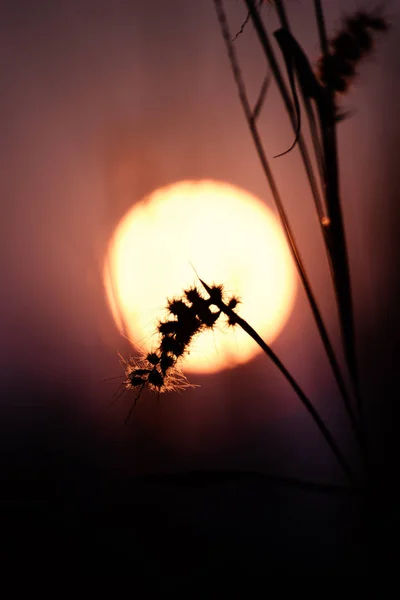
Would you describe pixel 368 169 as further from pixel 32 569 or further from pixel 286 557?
pixel 32 569

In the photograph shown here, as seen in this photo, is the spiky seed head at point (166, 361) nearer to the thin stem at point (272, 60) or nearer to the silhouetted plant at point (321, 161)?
the silhouetted plant at point (321, 161)

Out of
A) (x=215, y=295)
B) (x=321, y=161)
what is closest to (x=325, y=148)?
(x=321, y=161)

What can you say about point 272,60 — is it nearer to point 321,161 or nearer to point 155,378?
point 321,161

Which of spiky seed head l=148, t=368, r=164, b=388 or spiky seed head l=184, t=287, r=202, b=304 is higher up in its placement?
spiky seed head l=184, t=287, r=202, b=304

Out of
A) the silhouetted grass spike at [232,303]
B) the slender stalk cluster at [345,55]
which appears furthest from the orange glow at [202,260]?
the slender stalk cluster at [345,55]

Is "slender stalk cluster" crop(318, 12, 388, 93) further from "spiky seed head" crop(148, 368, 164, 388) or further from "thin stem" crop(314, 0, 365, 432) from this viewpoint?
"spiky seed head" crop(148, 368, 164, 388)

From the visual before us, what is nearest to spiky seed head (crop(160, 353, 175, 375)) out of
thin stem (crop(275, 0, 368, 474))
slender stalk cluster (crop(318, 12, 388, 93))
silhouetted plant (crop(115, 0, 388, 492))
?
silhouetted plant (crop(115, 0, 388, 492))

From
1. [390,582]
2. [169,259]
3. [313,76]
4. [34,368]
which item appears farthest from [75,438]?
[313,76]
